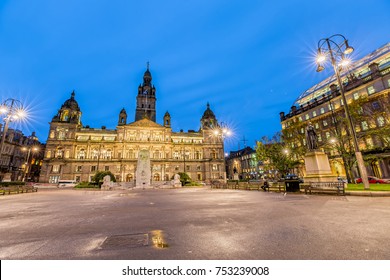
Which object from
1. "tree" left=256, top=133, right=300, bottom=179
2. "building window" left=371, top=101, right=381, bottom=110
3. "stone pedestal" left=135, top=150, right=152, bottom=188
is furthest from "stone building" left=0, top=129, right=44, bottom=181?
"building window" left=371, top=101, right=381, bottom=110

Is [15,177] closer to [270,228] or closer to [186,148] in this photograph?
[186,148]

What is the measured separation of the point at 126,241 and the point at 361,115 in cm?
3081

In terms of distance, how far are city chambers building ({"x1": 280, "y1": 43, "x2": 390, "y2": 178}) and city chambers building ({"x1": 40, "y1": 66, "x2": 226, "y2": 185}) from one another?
25310 mm

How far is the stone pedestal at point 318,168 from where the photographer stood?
15.6 metres

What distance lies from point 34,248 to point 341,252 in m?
5.71

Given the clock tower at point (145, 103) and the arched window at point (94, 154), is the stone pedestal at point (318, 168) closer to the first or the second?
the arched window at point (94, 154)

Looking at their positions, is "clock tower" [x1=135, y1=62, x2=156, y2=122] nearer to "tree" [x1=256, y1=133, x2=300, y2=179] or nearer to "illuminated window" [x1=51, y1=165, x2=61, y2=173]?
"illuminated window" [x1=51, y1=165, x2=61, y2=173]

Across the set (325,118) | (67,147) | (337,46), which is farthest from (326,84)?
(67,147)

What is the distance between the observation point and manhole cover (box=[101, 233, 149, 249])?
11.7 ft

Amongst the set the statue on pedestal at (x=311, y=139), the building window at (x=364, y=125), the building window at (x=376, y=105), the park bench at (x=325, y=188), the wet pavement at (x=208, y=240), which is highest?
the building window at (x=376, y=105)

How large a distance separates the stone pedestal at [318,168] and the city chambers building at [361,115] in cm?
964

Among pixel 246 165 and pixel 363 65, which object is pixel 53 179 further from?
pixel 363 65

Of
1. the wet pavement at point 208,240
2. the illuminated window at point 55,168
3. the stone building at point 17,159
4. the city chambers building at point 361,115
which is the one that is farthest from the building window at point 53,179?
the city chambers building at point 361,115

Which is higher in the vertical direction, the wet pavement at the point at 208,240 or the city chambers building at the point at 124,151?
the city chambers building at the point at 124,151
